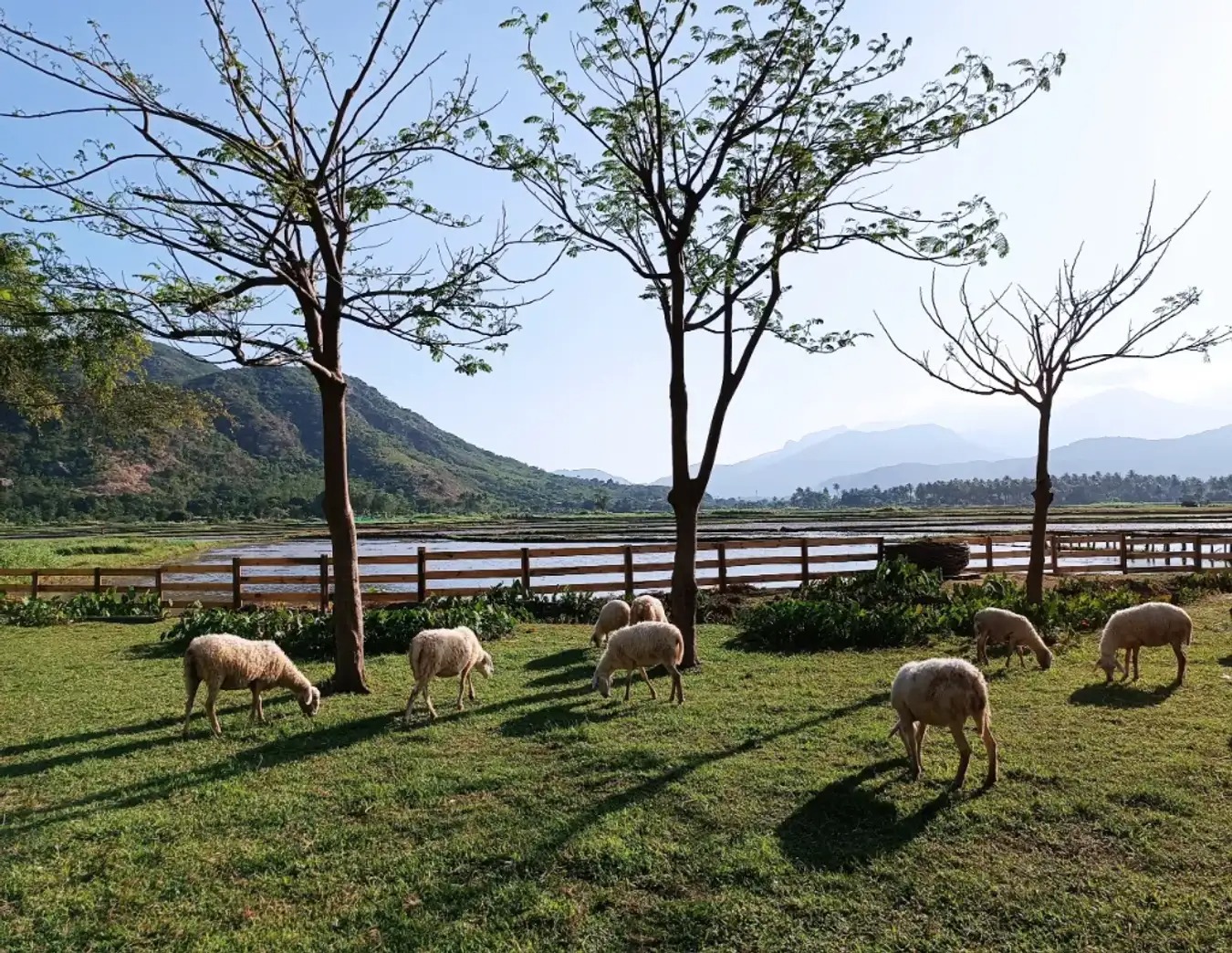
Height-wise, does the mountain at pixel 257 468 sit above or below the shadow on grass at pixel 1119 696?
above

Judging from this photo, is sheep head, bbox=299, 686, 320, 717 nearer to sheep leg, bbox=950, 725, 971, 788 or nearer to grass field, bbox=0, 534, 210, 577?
sheep leg, bbox=950, 725, 971, 788

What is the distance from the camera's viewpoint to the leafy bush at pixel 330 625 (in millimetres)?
12023

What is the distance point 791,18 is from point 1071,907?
9.53 metres

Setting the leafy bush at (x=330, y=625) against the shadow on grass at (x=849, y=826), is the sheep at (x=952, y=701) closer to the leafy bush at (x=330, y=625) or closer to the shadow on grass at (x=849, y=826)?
the shadow on grass at (x=849, y=826)

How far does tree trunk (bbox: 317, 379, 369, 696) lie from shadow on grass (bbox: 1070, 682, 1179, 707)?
7.94 meters

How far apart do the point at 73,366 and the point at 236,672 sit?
7.63 metres

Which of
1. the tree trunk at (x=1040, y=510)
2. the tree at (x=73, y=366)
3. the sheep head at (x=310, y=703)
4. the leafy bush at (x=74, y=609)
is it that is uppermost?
the tree at (x=73, y=366)

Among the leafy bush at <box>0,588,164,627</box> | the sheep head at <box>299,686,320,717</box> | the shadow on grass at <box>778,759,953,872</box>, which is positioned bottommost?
the leafy bush at <box>0,588,164,627</box>

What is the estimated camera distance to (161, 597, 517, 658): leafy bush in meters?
12.0

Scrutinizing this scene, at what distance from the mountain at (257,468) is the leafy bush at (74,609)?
23978 millimetres

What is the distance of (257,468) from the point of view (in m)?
106

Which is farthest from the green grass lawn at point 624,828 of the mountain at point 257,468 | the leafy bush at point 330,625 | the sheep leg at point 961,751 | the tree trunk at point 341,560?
the mountain at point 257,468

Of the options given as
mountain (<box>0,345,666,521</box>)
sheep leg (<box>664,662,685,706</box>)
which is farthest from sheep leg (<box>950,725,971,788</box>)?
mountain (<box>0,345,666,521</box>)

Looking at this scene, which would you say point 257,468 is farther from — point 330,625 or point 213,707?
point 213,707
